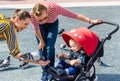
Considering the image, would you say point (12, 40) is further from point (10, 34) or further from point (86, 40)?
point (86, 40)

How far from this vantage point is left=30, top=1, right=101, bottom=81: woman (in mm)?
4420

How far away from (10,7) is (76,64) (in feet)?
26.7

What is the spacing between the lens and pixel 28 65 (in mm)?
5613

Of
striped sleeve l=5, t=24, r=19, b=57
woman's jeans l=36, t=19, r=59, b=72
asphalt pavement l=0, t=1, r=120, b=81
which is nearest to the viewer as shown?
striped sleeve l=5, t=24, r=19, b=57

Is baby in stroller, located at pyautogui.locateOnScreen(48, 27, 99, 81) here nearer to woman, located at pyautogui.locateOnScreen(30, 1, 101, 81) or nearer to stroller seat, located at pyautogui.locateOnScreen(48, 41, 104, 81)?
stroller seat, located at pyautogui.locateOnScreen(48, 41, 104, 81)

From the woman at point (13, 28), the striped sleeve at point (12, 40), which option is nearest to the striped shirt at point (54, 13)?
the woman at point (13, 28)

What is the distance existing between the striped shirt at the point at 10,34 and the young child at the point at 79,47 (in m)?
0.63

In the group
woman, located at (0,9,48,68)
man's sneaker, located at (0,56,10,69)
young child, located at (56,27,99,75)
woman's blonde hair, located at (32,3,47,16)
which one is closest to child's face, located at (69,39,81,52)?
young child, located at (56,27,99,75)

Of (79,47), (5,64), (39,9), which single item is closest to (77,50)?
(79,47)

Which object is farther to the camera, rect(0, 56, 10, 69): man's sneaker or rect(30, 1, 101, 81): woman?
rect(0, 56, 10, 69): man's sneaker

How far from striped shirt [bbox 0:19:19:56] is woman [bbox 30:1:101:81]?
0.46 metres

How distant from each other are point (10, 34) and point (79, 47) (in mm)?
929

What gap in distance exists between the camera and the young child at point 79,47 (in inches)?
164

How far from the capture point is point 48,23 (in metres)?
4.68
